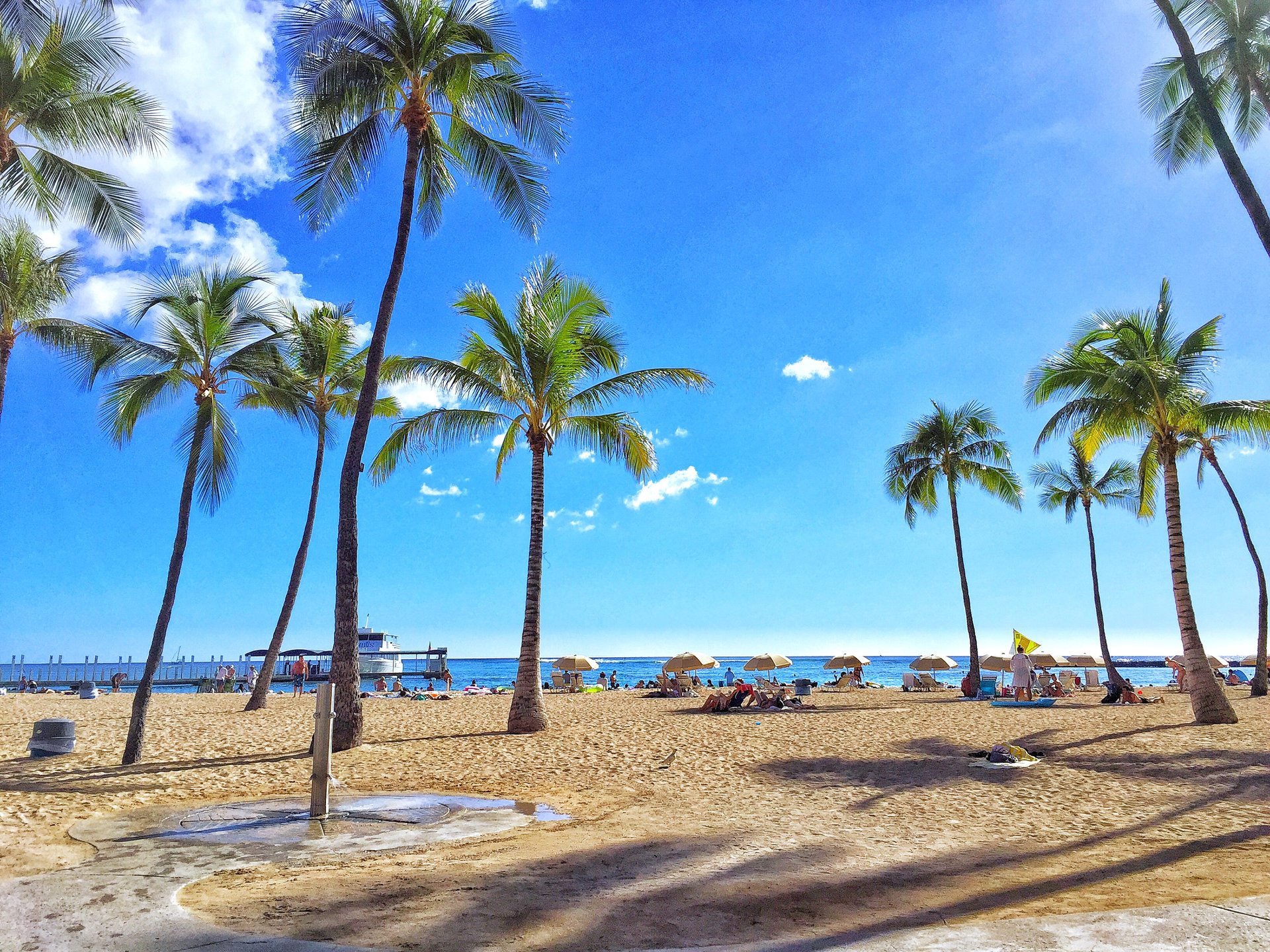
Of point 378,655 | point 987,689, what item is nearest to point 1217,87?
point 987,689

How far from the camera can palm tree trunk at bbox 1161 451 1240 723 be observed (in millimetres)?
14789

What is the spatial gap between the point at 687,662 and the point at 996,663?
12.8m

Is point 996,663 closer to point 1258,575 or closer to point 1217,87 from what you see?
point 1258,575

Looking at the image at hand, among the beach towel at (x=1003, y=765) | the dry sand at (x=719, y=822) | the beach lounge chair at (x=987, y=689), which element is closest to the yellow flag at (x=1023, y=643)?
the beach lounge chair at (x=987, y=689)

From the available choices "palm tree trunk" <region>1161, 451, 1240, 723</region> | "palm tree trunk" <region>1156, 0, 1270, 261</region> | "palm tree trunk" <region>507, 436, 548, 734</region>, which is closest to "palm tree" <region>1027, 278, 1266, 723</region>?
"palm tree trunk" <region>1161, 451, 1240, 723</region>

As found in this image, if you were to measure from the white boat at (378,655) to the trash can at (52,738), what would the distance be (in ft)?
131

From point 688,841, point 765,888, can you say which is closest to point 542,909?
point 765,888

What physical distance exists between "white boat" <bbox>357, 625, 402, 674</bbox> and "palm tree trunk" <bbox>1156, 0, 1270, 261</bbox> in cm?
4975

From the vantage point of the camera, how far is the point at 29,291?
11898 millimetres

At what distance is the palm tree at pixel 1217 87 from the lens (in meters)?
10.0

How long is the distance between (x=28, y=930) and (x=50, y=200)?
1155cm

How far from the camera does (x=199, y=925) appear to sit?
4230mm

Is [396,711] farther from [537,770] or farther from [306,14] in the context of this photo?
[306,14]

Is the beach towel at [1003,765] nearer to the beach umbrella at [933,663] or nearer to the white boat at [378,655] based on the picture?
the beach umbrella at [933,663]
